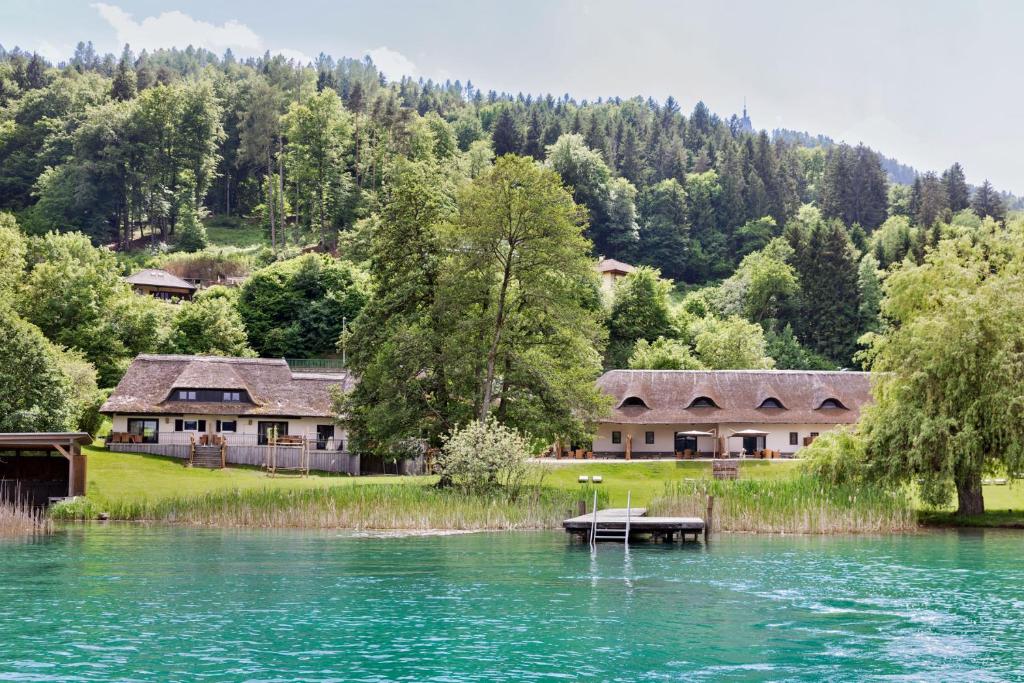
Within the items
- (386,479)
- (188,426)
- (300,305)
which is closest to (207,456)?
(188,426)

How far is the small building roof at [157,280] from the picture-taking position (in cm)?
11869

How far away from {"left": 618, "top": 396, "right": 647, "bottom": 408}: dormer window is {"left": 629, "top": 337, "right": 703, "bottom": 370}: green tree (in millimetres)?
18621

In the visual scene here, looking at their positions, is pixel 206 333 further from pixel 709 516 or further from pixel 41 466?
pixel 709 516

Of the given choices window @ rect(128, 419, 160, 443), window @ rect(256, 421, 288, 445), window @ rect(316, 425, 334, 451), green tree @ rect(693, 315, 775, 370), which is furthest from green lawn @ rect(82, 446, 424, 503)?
green tree @ rect(693, 315, 775, 370)

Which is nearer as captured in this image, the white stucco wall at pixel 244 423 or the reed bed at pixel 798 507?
the reed bed at pixel 798 507

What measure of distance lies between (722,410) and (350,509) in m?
35.7

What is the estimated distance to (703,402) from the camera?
77.1 metres

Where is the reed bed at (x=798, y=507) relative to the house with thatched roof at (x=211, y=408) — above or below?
below

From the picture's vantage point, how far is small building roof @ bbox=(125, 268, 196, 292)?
118688 millimetres

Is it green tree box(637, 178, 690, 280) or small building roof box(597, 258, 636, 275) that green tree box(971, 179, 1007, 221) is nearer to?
green tree box(637, 178, 690, 280)

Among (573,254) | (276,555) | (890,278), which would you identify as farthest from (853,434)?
(276,555)

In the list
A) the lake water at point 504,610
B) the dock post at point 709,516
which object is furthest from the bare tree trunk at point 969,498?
the dock post at point 709,516

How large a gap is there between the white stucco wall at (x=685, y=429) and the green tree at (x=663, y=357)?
18374 mm

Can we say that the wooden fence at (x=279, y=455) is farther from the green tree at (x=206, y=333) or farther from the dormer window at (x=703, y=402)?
the green tree at (x=206, y=333)
